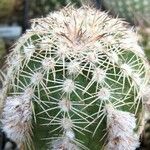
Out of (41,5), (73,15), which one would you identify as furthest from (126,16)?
(73,15)

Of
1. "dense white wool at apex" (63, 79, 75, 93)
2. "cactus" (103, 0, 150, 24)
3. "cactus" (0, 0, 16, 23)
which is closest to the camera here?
"dense white wool at apex" (63, 79, 75, 93)

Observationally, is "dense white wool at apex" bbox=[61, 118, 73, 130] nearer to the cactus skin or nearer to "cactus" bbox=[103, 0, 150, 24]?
the cactus skin

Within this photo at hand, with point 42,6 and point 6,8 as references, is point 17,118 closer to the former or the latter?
point 42,6

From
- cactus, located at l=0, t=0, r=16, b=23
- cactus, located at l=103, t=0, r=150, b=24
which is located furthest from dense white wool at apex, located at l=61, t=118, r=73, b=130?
cactus, located at l=0, t=0, r=16, b=23

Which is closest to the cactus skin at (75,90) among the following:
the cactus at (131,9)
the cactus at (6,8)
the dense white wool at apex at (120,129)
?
the dense white wool at apex at (120,129)

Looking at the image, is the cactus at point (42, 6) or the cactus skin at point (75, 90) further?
the cactus at point (42, 6)

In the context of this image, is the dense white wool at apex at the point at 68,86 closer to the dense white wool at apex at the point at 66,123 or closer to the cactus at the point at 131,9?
the dense white wool at apex at the point at 66,123

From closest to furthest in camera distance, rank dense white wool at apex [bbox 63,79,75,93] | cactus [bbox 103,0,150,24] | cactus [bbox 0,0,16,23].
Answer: dense white wool at apex [bbox 63,79,75,93]
cactus [bbox 103,0,150,24]
cactus [bbox 0,0,16,23]

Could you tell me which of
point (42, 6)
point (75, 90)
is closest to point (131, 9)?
point (42, 6)
